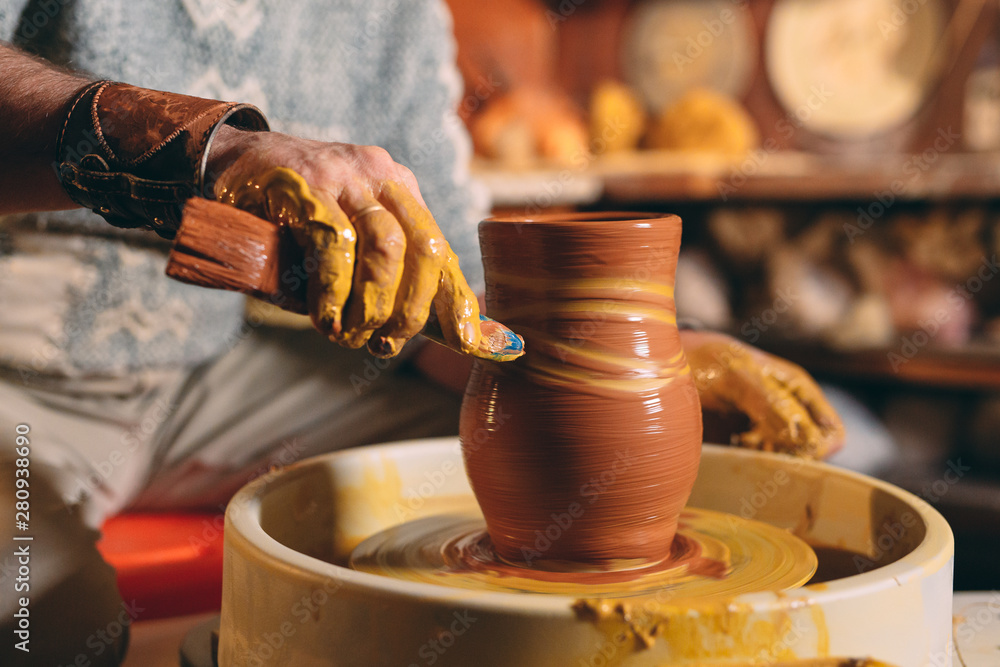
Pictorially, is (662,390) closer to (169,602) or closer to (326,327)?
(326,327)

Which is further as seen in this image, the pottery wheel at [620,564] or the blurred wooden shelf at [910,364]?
the blurred wooden shelf at [910,364]

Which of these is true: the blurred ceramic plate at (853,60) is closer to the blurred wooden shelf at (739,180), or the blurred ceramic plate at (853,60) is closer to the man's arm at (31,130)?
the blurred wooden shelf at (739,180)

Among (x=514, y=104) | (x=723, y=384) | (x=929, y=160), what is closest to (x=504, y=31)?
(x=514, y=104)

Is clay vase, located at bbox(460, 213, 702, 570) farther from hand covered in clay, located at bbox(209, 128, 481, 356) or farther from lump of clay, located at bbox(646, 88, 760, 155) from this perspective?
lump of clay, located at bbox(646, 88, 760, 155)

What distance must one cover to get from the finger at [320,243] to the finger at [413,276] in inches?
1.3

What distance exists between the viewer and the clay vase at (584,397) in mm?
663

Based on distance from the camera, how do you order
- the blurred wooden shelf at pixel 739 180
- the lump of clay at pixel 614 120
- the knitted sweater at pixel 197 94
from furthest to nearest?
the lump of clay at pixel 614 120 < the blurred wooden shelf at pixel 739 180 < the knitted sweater at pixel 197 94

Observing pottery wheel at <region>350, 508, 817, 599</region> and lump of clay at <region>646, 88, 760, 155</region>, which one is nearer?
pottery wheel at <region>350, 508, 817, 599</region>

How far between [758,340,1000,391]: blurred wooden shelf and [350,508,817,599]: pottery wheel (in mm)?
1759

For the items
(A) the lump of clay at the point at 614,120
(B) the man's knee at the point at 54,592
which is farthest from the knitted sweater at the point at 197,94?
(A) the lump of clay at the point at 614,120

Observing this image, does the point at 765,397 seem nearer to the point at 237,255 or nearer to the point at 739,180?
the point at 237,255

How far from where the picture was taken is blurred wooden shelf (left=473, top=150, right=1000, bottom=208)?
221cm

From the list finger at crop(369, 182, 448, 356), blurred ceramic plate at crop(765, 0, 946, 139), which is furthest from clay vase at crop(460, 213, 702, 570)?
blurred ceramic plate at crop(765, 0, 946, 139)

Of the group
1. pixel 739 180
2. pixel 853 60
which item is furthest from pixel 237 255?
pixel 853 60
